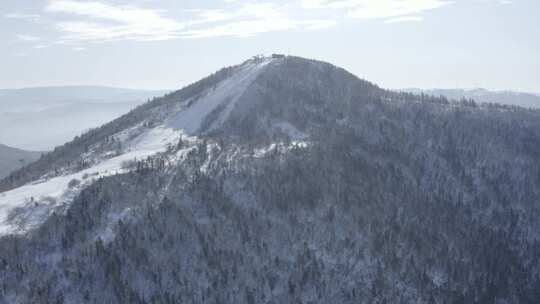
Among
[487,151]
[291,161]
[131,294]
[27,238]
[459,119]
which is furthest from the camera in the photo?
[459,119]

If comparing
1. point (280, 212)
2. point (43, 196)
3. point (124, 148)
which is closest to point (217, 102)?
point (124, 148)

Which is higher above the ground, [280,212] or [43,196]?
[43,196]

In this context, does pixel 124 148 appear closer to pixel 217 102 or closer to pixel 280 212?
pixel 217 102

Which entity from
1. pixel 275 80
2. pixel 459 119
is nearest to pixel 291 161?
pixel 275 80

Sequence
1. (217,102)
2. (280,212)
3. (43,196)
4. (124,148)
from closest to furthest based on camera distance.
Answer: (43,196) < (280,212) < (124,148) < (217,102)

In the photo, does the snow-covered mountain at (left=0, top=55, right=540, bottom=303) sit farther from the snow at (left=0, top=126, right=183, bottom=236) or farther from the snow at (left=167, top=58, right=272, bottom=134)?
the snow at (left=167, top=58, right=272, bottom=134)

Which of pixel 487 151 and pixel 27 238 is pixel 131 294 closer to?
pixel 27 238

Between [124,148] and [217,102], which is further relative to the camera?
[217,102]
